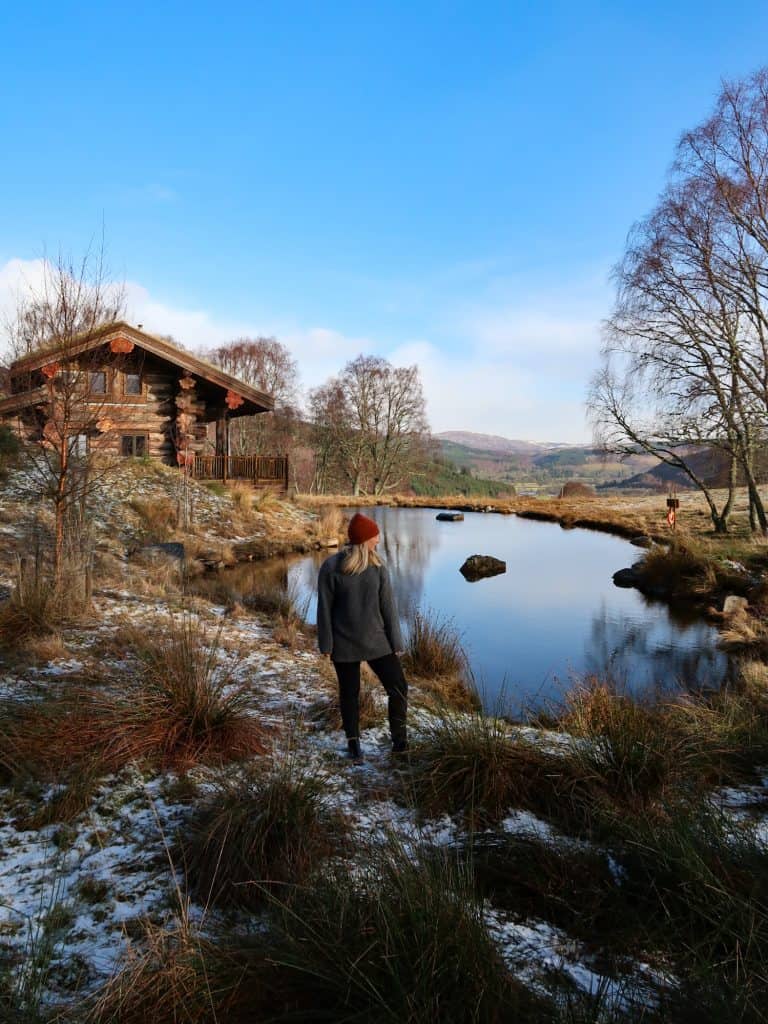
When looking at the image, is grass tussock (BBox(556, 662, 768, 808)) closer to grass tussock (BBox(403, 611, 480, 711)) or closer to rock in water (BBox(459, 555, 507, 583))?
grass tussock (BBox(403, 611, 480, 711))

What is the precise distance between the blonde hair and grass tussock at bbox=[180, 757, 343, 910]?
4.66 feet

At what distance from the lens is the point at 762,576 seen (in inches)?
473

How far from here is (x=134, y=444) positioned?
71.3 ft

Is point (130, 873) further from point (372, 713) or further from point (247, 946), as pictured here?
point (372, 713)

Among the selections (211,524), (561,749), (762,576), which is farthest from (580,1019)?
(211,524)

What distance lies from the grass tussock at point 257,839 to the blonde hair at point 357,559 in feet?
4.66

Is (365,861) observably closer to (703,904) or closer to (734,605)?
(703,904)

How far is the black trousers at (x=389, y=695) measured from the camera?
4.47m

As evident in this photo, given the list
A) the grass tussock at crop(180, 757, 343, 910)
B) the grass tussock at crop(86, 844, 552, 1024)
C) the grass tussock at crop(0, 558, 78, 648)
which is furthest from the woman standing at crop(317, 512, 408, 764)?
the grass tussock at crop(0, 558, 78, 648)

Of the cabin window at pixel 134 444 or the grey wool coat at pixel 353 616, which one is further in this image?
the cabin window at pixel 134 444

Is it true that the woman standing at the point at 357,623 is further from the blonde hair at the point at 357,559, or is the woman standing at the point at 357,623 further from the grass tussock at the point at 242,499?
the grass tussock at the point at 242,499

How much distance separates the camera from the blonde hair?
4355 mm

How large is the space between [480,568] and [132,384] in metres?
14.5

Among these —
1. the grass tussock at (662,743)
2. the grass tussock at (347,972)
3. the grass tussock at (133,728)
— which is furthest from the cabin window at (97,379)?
the grass tussock at (347,972)
